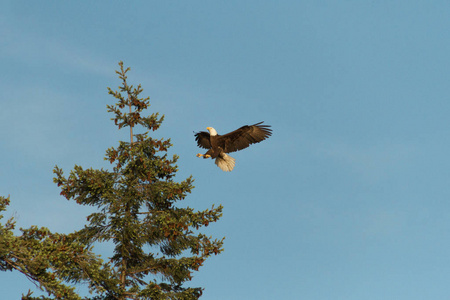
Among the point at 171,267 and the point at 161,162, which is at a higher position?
the point at 161,162

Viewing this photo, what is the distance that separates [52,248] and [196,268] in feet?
14.4

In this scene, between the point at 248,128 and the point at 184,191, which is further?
the point at 248,128

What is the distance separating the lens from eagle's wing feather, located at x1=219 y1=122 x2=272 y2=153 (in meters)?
22.9

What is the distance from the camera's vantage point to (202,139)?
25.1 metres

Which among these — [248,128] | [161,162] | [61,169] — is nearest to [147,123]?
[161,162]

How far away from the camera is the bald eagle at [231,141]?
22.9 metres

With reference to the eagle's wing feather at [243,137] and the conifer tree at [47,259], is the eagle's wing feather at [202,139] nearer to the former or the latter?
the eagle's wing feather at [243,137]

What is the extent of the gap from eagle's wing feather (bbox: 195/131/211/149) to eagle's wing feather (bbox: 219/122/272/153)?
4.93 ft

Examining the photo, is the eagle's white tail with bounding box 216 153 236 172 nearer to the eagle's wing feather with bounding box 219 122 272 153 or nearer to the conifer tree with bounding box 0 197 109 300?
the eagle's wing feather with bounding box 219 122 272 153

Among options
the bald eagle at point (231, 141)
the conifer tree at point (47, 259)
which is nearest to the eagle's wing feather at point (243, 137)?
the bald eagle at point (231, 141)

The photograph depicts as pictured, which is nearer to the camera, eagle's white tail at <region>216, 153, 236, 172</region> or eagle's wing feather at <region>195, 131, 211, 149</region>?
eagle's white tail at <region>216, 153, 236, 172</region>

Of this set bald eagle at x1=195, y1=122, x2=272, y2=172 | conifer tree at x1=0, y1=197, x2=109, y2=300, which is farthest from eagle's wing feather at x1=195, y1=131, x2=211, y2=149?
conifer tree at x1=0, y1=197, x2=109, y2=300

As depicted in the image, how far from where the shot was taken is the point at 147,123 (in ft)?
65.1

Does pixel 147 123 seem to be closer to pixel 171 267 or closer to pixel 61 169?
pixel 61 169
